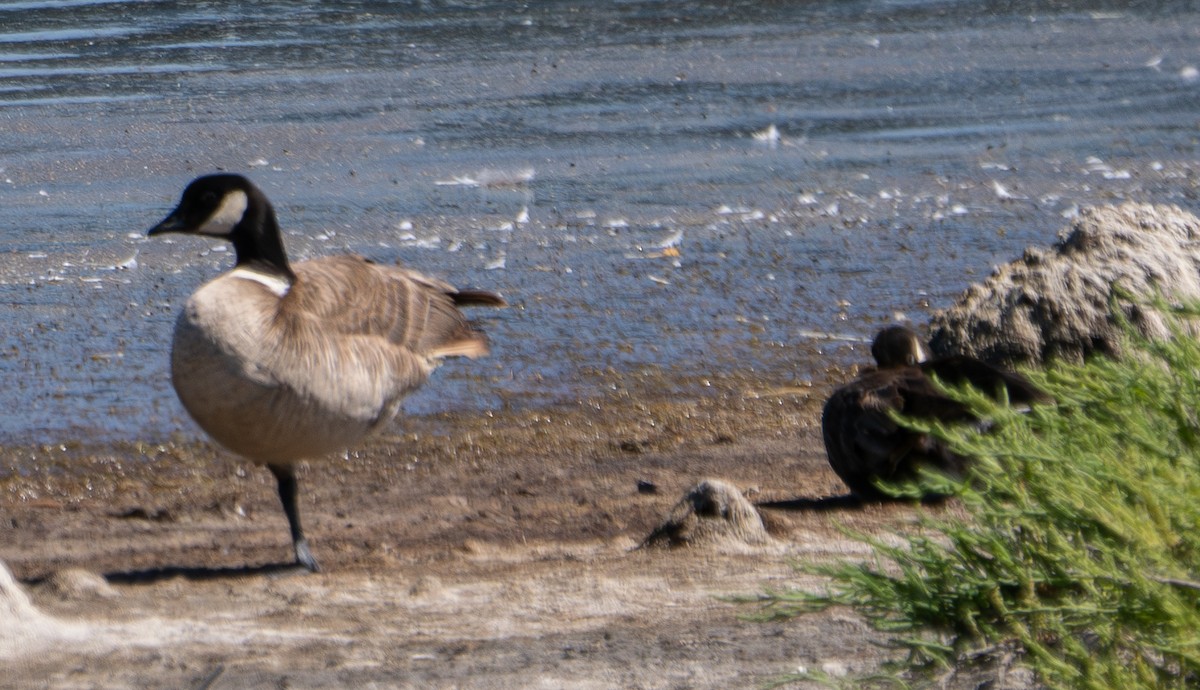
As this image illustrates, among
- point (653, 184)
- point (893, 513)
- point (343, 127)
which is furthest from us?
point (343, 127)

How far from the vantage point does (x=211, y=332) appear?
521cm

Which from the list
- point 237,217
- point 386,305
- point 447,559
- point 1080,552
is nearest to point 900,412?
point 447,559

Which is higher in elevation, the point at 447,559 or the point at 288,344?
the point at 288,344

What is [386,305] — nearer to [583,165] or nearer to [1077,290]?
[1077,290]

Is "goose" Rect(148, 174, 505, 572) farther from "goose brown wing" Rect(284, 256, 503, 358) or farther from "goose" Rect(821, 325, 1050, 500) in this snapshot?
"goose" Rect(821, 325, 1050, 500)

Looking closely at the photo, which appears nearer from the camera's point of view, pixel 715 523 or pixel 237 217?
pixel 715 523

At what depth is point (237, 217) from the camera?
5852 millimetres

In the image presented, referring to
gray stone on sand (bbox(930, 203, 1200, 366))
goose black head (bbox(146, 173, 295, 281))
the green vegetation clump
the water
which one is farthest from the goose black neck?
gray stone on sand (bbox(930, 203, 1200, 366))

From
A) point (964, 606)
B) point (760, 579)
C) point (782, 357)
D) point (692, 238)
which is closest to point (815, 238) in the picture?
point (692, 238)

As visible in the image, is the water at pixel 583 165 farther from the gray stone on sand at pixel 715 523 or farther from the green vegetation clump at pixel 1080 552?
the green vegetation clump at pixel 1080 552

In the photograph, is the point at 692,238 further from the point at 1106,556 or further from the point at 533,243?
the point at 1106,556

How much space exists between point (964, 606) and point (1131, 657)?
359 mm

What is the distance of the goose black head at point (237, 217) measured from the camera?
5750mm

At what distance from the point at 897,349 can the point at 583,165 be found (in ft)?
21.3
